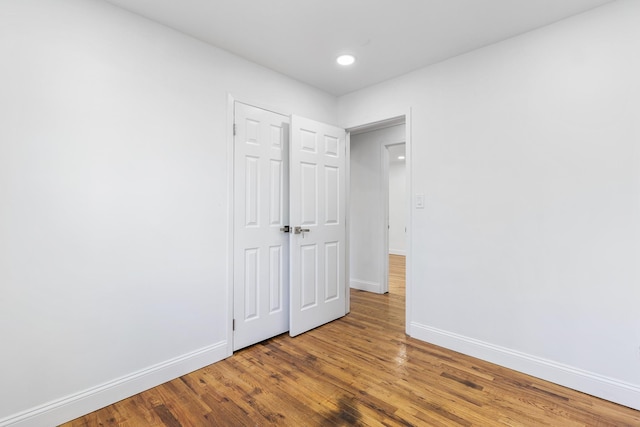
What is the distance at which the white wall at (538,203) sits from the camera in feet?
6.08

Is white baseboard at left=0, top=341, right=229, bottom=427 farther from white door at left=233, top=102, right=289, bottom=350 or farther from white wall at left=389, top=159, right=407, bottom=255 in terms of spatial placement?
white wall at left=389, top=159, right=407, bottom=255

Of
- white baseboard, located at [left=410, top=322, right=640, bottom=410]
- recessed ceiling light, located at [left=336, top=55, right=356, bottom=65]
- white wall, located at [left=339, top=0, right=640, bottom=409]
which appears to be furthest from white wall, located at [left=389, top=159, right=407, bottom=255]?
recessed ceiling light, located at [left=336, top=55, right=356, bottom=65]

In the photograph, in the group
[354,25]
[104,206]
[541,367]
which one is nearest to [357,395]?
[541,367]

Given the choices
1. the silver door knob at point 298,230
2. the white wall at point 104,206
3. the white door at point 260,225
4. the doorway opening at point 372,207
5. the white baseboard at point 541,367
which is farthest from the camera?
the doorway opening at point 372,207

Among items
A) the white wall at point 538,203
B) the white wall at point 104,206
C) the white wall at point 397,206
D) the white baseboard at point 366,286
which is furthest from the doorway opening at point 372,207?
the white wall at point 397,206

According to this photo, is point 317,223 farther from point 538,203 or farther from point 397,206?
point 397,206

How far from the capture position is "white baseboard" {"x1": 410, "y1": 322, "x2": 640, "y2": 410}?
1.83 meters

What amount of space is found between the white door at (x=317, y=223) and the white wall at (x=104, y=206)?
678mm

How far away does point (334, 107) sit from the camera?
346 centimetres

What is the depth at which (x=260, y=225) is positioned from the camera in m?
2.66

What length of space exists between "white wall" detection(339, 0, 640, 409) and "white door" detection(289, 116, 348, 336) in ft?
2.66

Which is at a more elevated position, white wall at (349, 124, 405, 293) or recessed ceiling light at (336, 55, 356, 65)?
recessed ceiling light at (336, 55, 356, 65)

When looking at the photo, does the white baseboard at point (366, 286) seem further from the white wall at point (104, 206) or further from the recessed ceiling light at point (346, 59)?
the recessed ceiling light at point (346, 59)

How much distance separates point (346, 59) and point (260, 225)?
1.64m
